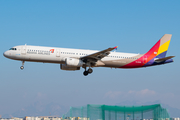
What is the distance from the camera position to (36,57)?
47188 mm

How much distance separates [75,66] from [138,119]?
1536 cm

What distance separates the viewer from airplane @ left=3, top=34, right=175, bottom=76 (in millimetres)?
47312

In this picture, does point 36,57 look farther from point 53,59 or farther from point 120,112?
point 120,112

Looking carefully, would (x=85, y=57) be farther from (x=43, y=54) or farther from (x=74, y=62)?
(x=43, y=54)

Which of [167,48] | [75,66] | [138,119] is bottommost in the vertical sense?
[138,119]

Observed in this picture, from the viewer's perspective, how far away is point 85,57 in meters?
48.1

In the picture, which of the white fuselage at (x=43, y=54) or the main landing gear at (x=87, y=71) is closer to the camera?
the white fuselage at (x=43, y=54)

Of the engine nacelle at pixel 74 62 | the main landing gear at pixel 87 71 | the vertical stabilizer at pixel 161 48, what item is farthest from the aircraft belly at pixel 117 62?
the vertical stabilizer at pixel 161 48

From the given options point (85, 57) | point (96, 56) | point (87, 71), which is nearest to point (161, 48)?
point (96, 56)

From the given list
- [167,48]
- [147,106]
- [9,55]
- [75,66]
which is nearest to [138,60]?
[167,48]

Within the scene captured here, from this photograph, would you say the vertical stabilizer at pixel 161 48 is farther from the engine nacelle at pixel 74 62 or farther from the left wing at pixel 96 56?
the engine nacelle at pixel 74 62

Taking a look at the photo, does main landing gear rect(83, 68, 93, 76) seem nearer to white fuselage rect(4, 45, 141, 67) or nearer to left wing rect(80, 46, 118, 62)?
left wing rect(80, 46, 118, 62)

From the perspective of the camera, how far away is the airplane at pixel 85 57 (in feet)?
155

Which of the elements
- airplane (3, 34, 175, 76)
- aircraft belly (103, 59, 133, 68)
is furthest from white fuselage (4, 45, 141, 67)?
aircraft belly (103, 59, 133, 68)
